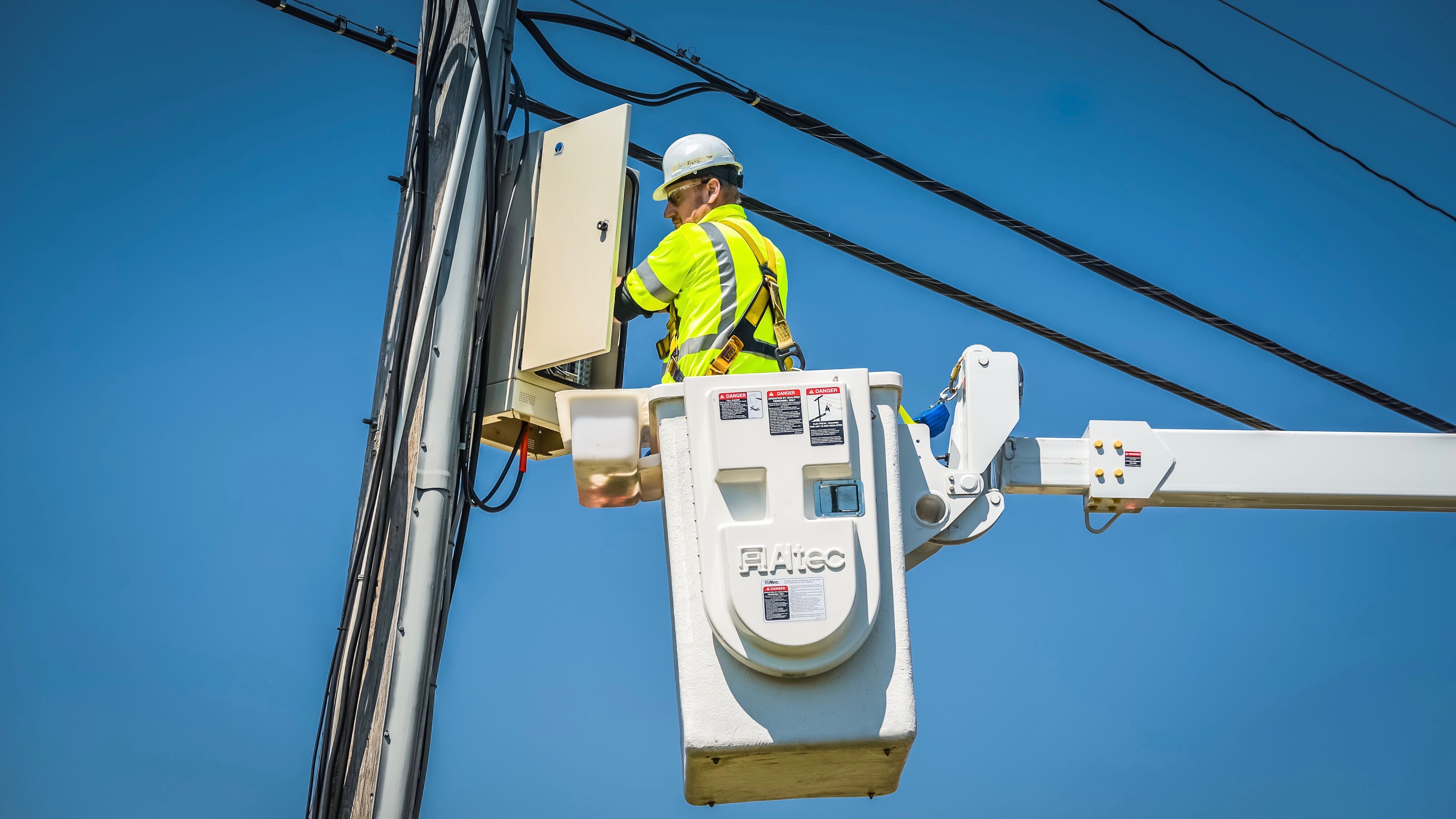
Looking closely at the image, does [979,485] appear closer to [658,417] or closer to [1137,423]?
[1137,423]

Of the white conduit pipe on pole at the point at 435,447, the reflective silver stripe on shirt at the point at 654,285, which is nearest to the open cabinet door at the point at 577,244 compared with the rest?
the reflective silver stripe on shirt at the point at 654,285

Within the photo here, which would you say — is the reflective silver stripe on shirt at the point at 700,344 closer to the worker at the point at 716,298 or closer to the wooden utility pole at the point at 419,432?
the worker at the point at 716,298

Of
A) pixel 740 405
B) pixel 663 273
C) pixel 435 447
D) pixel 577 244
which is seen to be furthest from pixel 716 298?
pixel 435 447

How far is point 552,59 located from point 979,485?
2.66 m

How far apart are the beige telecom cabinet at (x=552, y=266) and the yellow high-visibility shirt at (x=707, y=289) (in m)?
0.19

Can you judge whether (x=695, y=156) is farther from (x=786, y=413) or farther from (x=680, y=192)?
(x=786, y=413)

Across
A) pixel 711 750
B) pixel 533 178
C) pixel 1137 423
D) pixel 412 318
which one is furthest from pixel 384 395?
pixel 1137 423

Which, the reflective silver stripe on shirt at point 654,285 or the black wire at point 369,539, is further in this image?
the reflective silver stripe on shirt at point 654,285

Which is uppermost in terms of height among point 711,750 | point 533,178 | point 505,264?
point 533,178

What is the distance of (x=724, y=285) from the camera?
196 inches

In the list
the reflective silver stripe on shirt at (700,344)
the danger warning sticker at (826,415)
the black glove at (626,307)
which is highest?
the black glove at (626,307)

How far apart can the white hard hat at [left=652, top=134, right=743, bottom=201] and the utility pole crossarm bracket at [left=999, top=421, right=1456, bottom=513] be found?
1.65 meters

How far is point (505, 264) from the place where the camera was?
5.07m

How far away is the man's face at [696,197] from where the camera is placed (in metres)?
5.50
